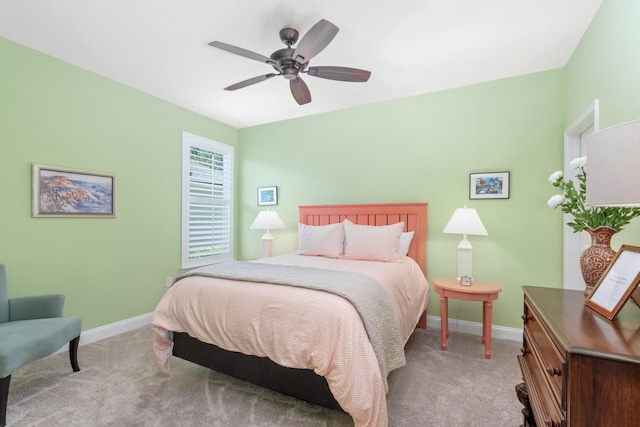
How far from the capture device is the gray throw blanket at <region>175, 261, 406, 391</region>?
5.36ft

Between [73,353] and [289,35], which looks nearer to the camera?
[289,35]

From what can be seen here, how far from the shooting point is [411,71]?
2.87 metres

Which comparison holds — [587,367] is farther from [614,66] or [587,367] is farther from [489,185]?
[489,185]

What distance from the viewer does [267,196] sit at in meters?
4.44

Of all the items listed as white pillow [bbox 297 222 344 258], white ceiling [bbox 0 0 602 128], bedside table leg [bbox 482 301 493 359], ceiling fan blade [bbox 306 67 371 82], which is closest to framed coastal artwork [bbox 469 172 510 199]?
white ceiling [bbox 0 0 602 128]

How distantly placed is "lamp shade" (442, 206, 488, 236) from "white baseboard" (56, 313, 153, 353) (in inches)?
137

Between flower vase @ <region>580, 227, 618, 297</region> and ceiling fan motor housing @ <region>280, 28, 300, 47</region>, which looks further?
ceiling fan motor housing @ <region>280, 28, 300, 47</region>

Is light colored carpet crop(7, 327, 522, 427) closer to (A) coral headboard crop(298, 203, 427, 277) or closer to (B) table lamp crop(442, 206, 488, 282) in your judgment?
(B) table lamp crop(442, 206, 488, 282)

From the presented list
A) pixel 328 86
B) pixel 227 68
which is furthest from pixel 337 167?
pixel 227 68

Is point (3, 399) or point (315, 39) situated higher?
point (315, 39)

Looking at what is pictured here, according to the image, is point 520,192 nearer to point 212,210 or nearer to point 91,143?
point 212,210

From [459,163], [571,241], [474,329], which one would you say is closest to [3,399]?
[474,329]

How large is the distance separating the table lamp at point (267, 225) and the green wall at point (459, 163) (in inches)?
11.4

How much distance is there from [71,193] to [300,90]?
236cm
